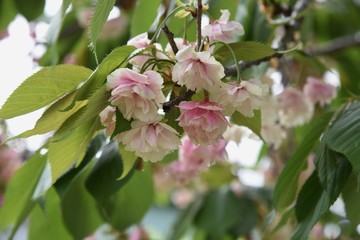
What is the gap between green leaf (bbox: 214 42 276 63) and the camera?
62 cm

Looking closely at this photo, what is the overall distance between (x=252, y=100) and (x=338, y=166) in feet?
0.45

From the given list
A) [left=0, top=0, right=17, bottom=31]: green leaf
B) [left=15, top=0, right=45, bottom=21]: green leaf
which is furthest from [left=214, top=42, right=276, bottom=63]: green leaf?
[left=0, top=0, right=17, bottom=31]: green leaf

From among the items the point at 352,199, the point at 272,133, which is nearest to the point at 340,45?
the point at 272,133

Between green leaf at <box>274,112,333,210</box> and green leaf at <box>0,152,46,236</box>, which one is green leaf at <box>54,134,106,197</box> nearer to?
green leaf at <box>0,152,46,236</box>

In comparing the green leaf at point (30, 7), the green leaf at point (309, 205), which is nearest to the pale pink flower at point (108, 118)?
the green leaf at point (309, 205)

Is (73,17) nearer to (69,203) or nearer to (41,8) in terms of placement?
(41,8)

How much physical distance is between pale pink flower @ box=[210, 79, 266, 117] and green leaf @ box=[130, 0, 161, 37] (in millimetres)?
247

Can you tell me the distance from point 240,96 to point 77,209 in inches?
17.5

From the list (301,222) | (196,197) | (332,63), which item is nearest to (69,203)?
(301,222)

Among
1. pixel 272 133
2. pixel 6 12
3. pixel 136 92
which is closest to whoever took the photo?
pixel 136 92

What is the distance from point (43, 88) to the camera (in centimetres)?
57

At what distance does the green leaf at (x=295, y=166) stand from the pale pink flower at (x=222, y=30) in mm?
169

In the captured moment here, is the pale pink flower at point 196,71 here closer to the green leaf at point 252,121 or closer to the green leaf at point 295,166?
the green leaf at point 252,121

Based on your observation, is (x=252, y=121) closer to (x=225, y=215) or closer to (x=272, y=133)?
(x=272, y=133)
